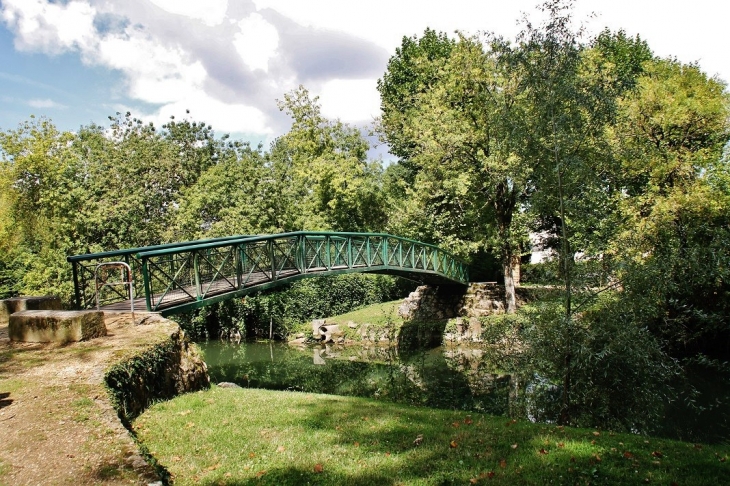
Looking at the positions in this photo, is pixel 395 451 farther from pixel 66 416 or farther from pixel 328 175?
pixel 328 175

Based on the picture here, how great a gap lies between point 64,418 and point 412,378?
34.2ft

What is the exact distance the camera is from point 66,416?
525 cm

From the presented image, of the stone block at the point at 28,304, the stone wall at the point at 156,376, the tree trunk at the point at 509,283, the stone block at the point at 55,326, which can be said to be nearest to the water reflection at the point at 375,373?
the tree trunk at the point at 509,283

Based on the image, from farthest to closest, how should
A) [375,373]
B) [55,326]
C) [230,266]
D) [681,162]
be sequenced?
[681,162], [375,373], [230,266], [55,326]

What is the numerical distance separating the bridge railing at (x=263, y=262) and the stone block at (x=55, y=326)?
142 centimetres

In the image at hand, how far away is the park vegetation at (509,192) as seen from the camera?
24.0 ft

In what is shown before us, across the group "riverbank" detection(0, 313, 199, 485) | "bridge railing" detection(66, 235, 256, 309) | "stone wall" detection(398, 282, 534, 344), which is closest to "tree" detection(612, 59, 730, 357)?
"stone wall" detection(398, 282, 534, 344)

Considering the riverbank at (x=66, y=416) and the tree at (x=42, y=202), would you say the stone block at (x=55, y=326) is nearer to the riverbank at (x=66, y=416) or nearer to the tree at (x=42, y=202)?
the riverbank at (x=66, y=416)

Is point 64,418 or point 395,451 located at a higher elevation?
point 64,418

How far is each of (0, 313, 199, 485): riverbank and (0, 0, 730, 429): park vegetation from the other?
19.7 feet

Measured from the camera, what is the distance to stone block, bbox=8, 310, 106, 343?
791cm

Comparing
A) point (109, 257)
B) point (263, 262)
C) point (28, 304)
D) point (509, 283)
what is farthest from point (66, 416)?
point (509, 283)

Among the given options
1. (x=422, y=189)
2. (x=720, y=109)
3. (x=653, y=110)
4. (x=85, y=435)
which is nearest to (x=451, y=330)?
(x=422, y=189)

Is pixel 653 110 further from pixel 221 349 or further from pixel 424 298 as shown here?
pixel 221 349
